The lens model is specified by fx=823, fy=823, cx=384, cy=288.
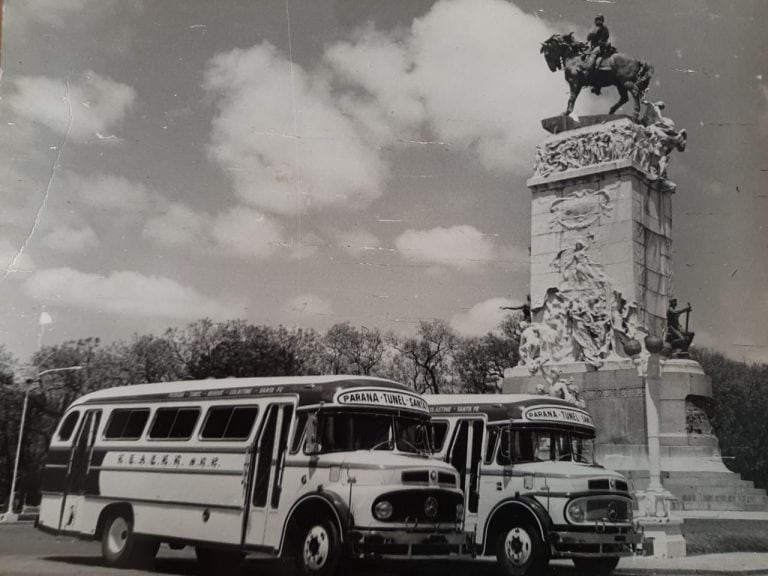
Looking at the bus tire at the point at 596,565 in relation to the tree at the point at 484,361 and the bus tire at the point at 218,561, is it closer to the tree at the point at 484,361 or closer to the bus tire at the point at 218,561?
the bus tire at the point at 218,561

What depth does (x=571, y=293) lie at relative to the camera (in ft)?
83.2

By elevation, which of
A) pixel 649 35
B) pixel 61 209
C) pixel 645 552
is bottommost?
pixel 645 552

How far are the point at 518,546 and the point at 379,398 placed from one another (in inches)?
138

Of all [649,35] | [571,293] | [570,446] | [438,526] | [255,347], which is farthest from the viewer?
[571,293]

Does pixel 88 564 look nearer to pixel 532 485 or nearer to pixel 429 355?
pixel 532 485

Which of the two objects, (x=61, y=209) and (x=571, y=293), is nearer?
(x=61, y=209)

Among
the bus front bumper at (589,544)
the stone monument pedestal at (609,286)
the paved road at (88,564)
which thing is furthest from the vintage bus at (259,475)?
the stone monument pedestal at (609,286)

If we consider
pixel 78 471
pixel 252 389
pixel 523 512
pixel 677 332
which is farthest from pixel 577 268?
pixel 78 471

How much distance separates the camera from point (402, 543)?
35.6ft

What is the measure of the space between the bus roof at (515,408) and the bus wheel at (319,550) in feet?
12.2

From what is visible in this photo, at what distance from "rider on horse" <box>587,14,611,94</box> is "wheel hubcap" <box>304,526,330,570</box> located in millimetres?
12020

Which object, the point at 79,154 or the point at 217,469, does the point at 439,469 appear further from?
the point at 79,154

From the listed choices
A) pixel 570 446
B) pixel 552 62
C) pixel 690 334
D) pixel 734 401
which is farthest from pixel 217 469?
pixel 734 401

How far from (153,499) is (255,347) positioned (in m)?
8.09
